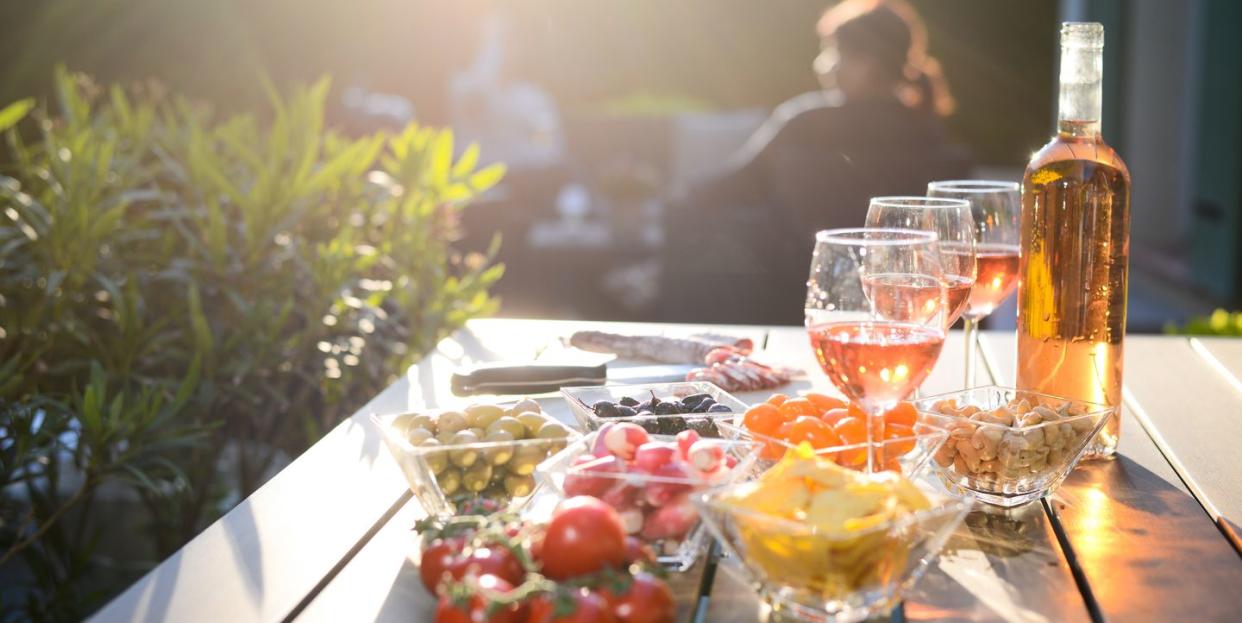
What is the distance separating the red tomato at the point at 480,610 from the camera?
833 millimetres

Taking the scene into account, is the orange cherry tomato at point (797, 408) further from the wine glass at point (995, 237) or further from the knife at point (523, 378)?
the knife at point (523, 378)

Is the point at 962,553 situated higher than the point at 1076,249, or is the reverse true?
the point at 1076,249

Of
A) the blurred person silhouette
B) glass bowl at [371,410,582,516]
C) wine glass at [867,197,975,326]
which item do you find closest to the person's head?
the blurred person silhouette

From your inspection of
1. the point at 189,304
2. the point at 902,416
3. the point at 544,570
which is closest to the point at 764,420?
the point at 902,416

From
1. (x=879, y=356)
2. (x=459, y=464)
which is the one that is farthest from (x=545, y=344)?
(x=879, y=356)

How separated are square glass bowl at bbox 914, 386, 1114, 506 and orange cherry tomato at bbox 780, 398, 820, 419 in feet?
0.38

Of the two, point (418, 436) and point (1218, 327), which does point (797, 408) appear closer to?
point (418, 436)

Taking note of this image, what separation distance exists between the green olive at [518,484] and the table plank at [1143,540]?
1.73 feet

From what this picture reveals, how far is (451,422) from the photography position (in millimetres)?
1216

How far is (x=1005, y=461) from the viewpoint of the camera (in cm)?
120

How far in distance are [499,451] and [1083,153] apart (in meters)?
0.70

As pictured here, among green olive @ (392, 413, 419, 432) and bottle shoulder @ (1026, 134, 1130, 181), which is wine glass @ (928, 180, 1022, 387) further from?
green olive @ (392, 413, 419, 432)

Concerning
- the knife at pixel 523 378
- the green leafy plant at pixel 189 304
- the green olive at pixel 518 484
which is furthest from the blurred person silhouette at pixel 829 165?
the green olive at pixel 518 484

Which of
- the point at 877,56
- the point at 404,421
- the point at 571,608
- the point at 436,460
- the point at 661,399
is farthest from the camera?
the point at 877,56
